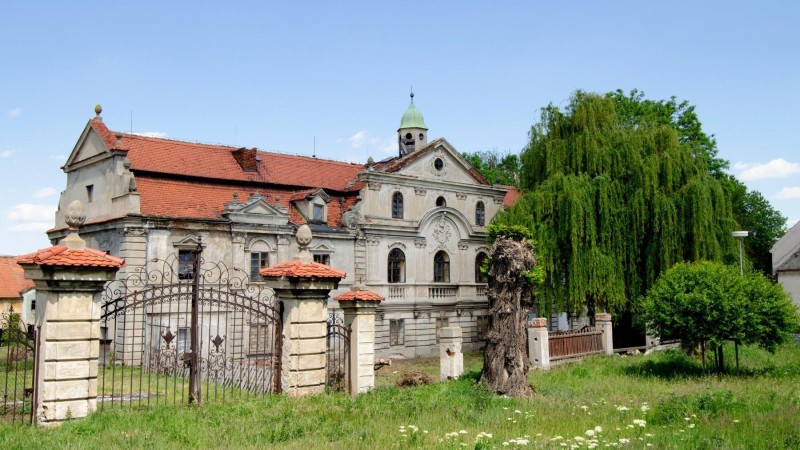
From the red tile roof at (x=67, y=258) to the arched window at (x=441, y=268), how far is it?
22.8 metres

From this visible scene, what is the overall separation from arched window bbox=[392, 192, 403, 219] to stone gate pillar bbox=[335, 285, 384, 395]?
1712 cm

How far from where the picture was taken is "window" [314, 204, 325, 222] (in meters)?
28.8

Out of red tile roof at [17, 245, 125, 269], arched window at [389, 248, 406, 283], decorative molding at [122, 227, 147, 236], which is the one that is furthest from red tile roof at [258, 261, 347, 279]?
arched window at [389, 248, 406, 283]

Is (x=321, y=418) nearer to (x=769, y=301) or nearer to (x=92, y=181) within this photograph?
(x=769, y=301)

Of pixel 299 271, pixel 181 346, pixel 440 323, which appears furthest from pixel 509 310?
pixel 440 323

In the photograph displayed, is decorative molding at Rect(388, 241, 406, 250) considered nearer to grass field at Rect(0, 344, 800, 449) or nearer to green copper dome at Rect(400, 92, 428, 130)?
green copper dome at Rect(400, 92, 428, 130)

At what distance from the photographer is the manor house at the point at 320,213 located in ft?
81.7

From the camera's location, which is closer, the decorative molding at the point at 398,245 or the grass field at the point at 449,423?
the grass field at the point at 449,423

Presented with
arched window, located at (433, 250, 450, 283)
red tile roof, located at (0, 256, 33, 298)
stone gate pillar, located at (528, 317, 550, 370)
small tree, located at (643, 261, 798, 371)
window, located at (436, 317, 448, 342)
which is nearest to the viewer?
small tree, located at (643, 261, 798, 371)

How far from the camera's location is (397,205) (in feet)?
102

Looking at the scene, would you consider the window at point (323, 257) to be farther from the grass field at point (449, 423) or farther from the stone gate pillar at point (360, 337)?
the stone gate pillar at point (360, 337)

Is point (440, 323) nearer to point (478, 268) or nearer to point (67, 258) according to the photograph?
point (478, 268)

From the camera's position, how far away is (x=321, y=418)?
1080 cm

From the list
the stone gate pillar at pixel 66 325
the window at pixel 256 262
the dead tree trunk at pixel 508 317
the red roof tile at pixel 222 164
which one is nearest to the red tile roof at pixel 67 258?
the stone gate pillar at pixel 66 325
